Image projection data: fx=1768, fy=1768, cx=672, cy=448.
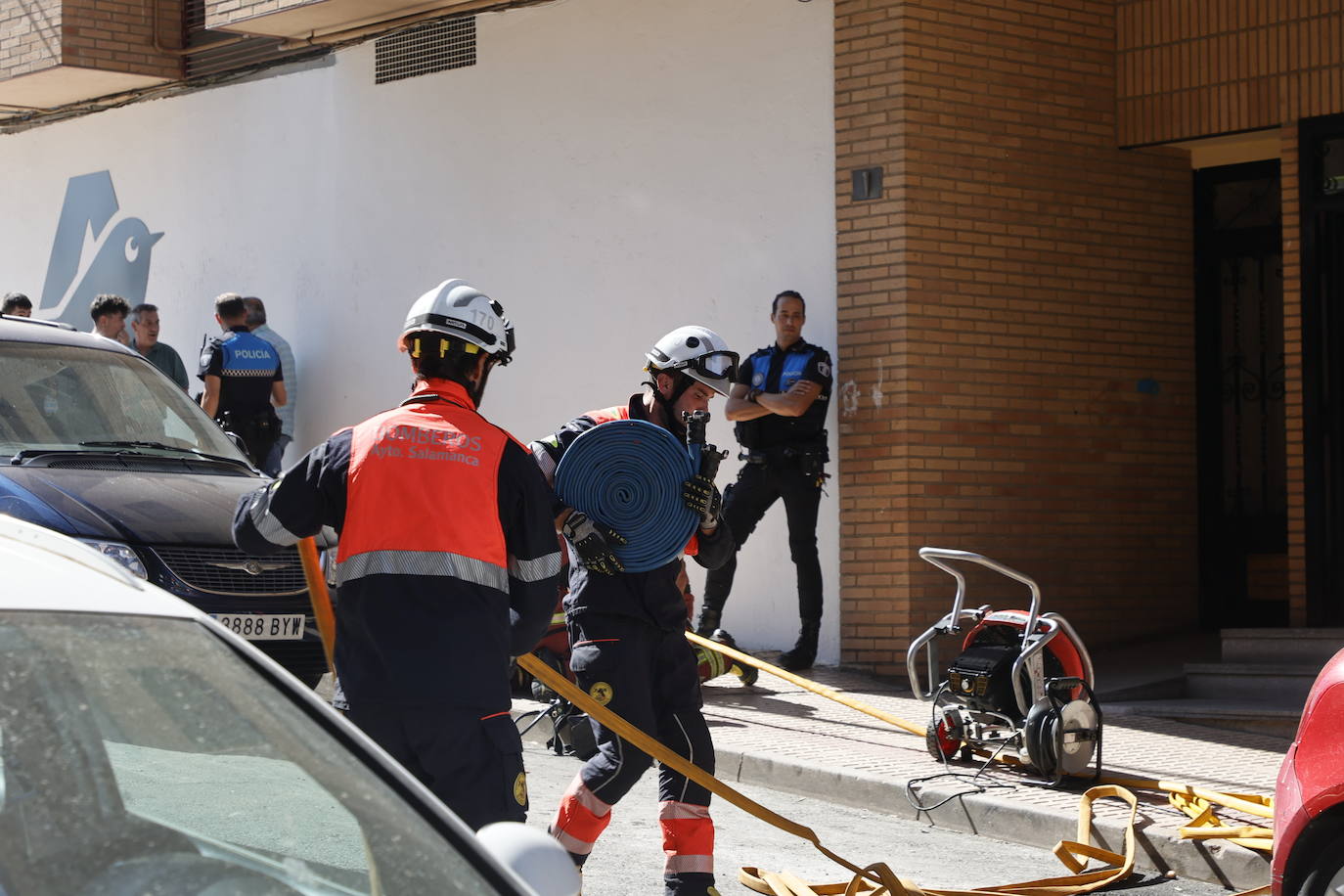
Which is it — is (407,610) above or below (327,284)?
below

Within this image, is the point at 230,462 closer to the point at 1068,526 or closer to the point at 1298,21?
the point at 1068,526

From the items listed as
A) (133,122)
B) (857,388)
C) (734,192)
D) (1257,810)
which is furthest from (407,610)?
(133,122)

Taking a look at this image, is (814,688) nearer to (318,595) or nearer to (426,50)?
(318,595)

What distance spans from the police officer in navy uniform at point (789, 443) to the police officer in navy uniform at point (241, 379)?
398 cm

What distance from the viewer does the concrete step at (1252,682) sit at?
992 centimetres

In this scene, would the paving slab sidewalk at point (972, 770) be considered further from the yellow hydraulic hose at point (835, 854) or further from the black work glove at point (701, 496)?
the black work glove at point (701, 496)

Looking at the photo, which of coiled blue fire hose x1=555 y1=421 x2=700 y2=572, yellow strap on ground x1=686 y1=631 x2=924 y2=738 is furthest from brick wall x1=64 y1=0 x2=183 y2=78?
coiled blue fire hose x1=555 y1=421 x2=700 y2=572

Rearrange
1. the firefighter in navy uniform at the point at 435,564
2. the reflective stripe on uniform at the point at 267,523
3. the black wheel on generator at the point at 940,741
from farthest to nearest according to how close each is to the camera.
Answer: the black wheel on generator at the point at 940,741, the reflective stripe on uniform at the point at 267,523, the firefighter in navy uniform at the point at 435,564

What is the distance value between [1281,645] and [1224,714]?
96cm

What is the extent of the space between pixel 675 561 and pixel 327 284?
30.4ft

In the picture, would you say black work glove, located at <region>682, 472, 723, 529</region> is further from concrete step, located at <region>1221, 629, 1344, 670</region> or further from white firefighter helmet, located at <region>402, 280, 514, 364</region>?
concrete step, located at <region>1221, 629, 1344, 670</region>

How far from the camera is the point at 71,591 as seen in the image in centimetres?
239

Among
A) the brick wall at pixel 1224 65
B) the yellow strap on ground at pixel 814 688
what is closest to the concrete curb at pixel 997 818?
the yellow strap on ground at pixel 814 688

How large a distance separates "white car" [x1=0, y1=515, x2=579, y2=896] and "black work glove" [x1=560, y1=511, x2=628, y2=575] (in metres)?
2.56
